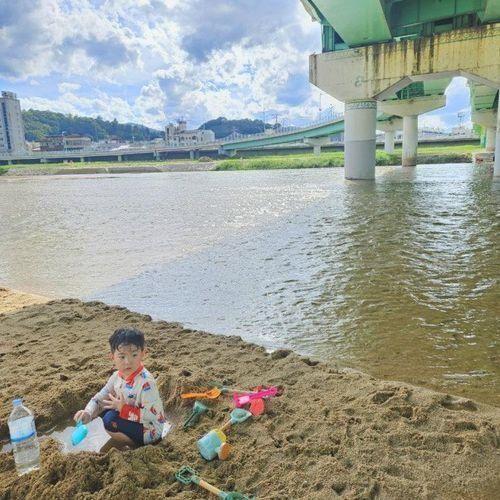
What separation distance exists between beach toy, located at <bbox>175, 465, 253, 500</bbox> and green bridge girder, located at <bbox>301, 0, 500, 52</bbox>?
23.4 metres

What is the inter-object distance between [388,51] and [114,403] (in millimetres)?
27498

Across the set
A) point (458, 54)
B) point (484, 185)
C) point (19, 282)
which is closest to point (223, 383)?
point (19, 282)

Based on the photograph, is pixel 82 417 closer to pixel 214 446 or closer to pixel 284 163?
pixel 214 446

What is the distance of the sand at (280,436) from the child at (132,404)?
17 centimetres

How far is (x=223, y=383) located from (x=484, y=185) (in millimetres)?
22455

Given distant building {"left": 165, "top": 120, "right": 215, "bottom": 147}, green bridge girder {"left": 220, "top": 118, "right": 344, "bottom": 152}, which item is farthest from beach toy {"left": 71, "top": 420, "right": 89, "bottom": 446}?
distant building {"left": 165, "top": 120, "right": 215, "bottom": 147}

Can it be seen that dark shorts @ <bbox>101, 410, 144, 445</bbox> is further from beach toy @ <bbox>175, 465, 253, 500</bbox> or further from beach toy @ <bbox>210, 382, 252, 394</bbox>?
beach toy @ <bbox>210, 382, 252, 394</bbox>

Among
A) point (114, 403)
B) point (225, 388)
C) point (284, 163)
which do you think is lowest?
point (225, 388)

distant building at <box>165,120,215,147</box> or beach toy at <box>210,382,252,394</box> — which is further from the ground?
distant building at <box>165,120,215,147</box>

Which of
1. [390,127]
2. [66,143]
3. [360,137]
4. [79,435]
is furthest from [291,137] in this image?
[66,143]

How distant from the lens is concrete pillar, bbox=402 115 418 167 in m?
49.1

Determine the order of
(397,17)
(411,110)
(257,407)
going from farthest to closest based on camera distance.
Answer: (411,110), (397,17), (257,407)

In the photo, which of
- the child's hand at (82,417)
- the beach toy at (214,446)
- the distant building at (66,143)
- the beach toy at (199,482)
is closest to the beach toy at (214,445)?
the beach toy at (214,446)

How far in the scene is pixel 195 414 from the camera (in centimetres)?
357
